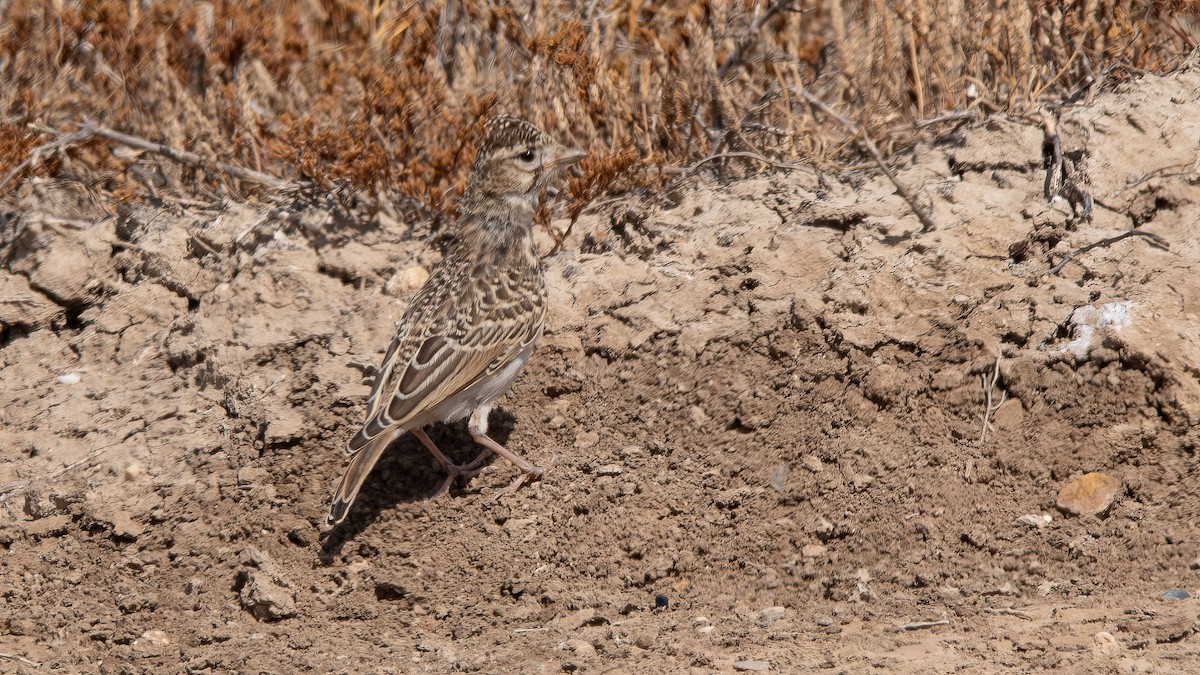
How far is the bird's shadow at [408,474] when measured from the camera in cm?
531

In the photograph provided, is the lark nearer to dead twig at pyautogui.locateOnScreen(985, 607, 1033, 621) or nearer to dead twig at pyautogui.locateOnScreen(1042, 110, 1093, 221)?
dead twig at pyautogui.locateOnScreen(985, 607, 1033, 621)

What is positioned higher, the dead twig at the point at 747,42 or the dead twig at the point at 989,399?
the dead twig at the point at 747,42

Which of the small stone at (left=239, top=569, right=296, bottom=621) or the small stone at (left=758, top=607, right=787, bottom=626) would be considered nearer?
the small stone at (left=758, top=607, right=787, bottom=626)

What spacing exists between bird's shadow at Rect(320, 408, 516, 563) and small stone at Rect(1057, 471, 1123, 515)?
2538 millimetres

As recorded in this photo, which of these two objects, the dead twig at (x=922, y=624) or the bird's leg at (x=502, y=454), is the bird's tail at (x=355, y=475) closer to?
the bird's leg at (x=502, y=454)

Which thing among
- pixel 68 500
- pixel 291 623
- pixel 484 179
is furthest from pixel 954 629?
pixel 68 500

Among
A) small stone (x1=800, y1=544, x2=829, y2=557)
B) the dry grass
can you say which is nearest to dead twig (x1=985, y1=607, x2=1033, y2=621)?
small stone (x1=800, y1=544, x2=829, y2=557)

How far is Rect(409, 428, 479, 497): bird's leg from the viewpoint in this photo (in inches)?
214

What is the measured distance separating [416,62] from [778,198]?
2.28 meters

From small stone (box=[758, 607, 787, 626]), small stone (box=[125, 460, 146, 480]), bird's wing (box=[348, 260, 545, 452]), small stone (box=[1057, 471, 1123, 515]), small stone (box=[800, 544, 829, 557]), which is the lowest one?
small stone (box=[758, 607, 787, 626])

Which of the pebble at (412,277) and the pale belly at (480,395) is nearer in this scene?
the pale belly at (480,395)

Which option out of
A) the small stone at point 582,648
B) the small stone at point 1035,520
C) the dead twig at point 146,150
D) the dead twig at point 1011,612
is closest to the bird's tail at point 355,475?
the small stone at point 582,648

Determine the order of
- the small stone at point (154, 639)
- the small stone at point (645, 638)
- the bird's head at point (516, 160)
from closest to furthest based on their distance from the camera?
the small stone at point (645, 638)
the small stone at point (154, 639)
the bird's head at point (516, 160)

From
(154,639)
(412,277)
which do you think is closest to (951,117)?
(412,277)
